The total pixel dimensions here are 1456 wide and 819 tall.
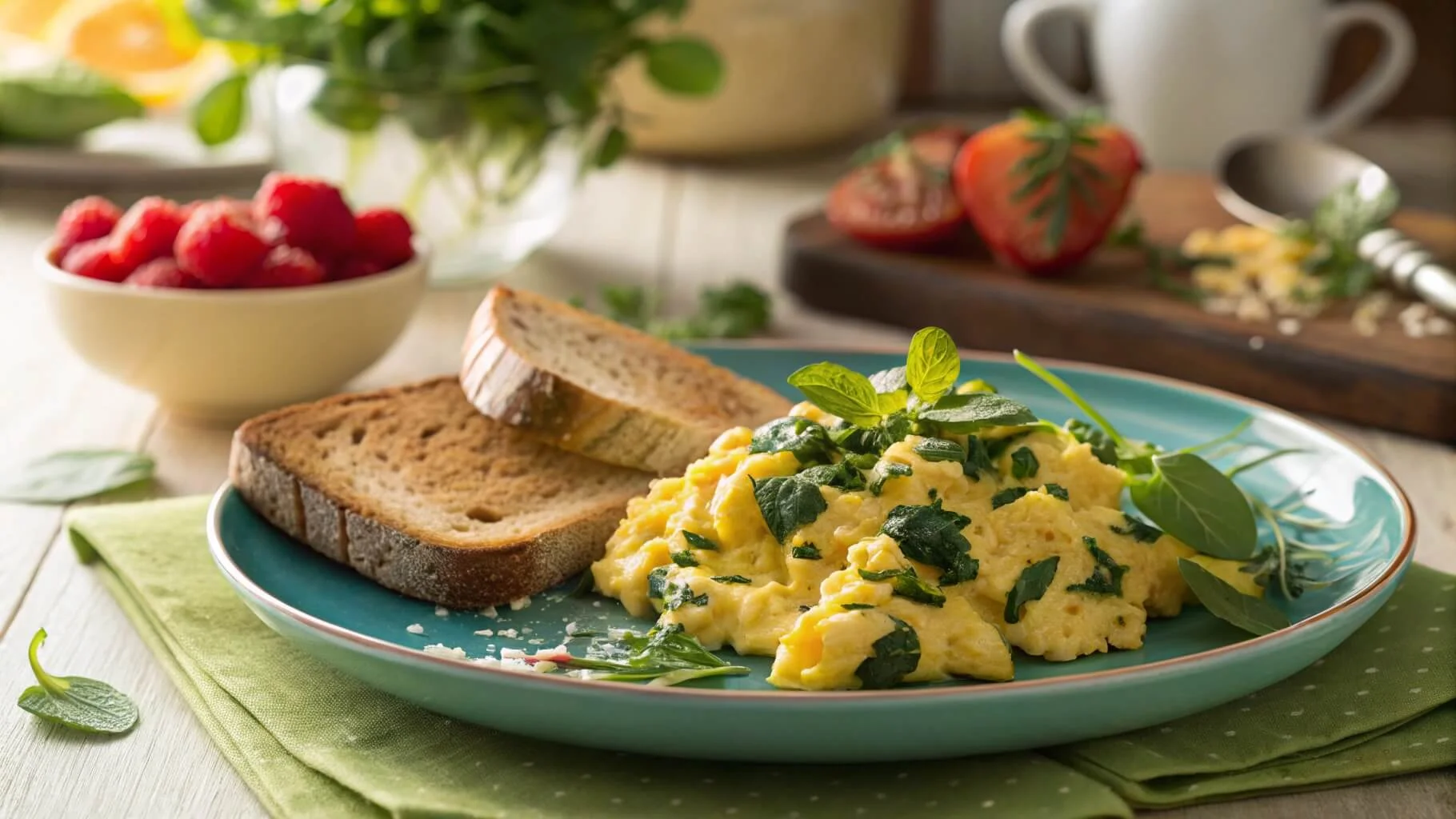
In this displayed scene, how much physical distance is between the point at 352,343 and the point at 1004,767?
1.69m

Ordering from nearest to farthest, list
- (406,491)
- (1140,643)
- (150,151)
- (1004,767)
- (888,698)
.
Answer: (888,698) → (1004,767) → (1140,643) → (406,491) → (150,151)

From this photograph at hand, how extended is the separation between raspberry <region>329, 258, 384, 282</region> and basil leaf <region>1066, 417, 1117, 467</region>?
143 centimetres

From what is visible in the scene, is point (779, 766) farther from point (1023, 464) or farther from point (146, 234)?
point (146, 234)

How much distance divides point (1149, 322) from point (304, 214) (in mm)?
1714

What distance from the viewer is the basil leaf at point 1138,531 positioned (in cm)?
191

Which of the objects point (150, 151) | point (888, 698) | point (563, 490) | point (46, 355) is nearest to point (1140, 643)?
point (888, 698)

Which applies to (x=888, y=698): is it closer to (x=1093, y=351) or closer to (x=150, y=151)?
(x=1093, y=351)

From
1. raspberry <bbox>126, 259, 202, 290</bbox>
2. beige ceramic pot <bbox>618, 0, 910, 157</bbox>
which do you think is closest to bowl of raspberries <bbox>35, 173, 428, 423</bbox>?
raspberry <bbox>126, 259, 202, 290</bbox>

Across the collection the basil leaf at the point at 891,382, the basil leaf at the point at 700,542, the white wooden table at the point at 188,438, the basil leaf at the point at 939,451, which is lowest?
the white wooden table at the point at 188,438

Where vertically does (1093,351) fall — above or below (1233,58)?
below

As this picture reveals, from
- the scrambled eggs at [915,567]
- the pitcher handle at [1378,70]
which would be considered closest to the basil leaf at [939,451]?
the scrambled eggs at [915,567]

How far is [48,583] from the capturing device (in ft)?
7.59

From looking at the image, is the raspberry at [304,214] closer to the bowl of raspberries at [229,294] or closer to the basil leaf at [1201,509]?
the bowl of raspberries at [229,294]

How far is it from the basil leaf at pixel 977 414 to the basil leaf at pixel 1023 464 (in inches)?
1.7
